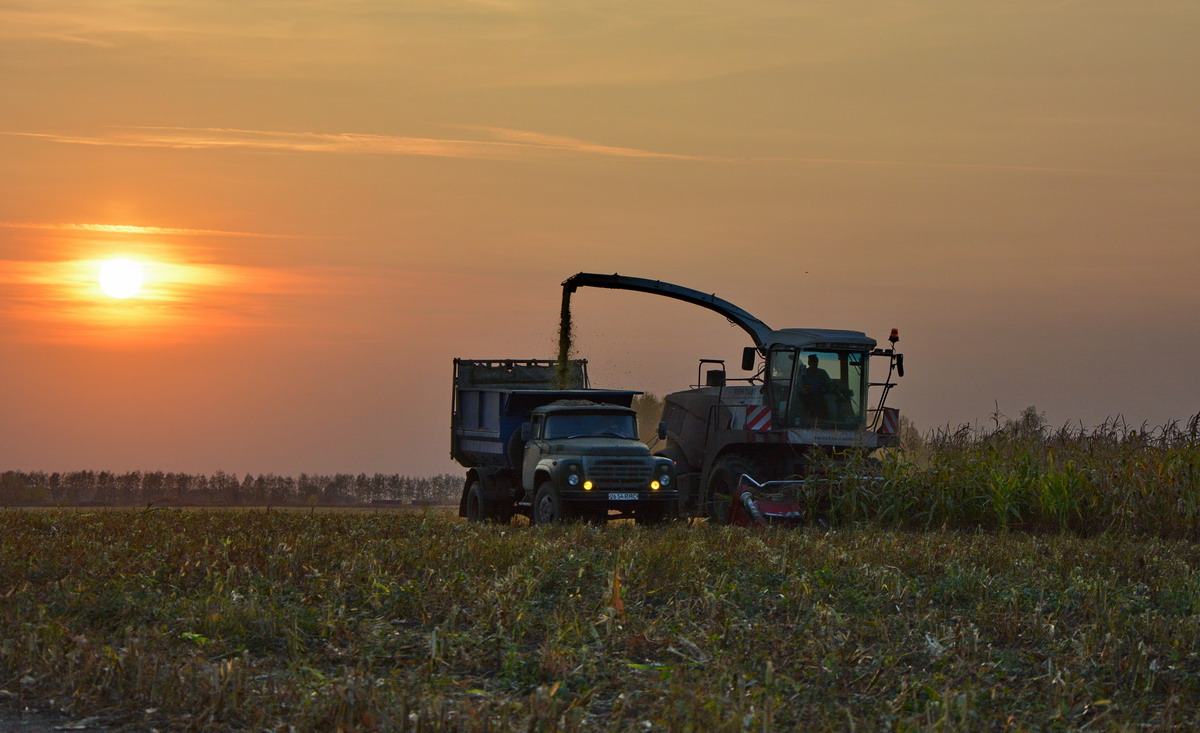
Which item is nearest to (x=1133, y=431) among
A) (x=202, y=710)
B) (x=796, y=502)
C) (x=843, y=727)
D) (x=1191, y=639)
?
(x=796, y=502)

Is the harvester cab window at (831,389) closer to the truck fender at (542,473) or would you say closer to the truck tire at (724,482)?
the truck tire at (724,482)

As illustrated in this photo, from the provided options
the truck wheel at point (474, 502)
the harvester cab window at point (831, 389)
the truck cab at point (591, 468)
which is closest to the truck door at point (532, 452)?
the truck cab at point (591, 468)

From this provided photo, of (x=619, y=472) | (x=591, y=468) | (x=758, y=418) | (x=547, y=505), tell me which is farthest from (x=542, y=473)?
(x=758, y=418)

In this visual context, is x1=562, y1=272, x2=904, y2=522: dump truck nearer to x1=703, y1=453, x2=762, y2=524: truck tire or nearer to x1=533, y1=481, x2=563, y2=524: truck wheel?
x1=703, y1=453, x2=762, y2=524: truck tire

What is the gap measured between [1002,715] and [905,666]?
3.61ft

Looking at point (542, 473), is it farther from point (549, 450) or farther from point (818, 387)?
point (818, 387)

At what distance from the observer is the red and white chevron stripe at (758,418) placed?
79.3 feet

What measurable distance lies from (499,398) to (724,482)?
4826 mm

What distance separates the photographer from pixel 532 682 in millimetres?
7922

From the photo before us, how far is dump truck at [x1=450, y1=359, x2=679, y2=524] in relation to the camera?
68.6ft

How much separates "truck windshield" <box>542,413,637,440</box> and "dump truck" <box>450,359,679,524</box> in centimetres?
2

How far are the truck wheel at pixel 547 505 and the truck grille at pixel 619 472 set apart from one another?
2.39 ft

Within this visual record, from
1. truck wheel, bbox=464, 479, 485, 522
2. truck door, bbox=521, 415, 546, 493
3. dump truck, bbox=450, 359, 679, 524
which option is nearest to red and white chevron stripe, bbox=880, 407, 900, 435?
dump truck, bbox=450, 359, 679, 524

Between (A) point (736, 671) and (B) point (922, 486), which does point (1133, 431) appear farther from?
(A) point (736, 671)
